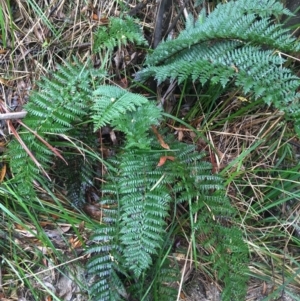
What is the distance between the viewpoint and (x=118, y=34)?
6.55ft

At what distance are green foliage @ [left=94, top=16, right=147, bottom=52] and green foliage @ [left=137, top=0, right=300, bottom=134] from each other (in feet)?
0.48

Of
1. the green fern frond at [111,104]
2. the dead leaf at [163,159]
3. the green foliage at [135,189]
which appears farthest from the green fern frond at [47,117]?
Result: the dead leaf at [163,159]

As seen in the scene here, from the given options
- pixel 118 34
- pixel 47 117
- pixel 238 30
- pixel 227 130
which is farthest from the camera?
pixel 227 130

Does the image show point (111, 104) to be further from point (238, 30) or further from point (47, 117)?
point (238, 30)

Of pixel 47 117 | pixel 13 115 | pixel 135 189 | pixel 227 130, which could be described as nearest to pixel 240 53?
pixel 227 130

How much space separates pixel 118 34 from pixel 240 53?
0.57 meters

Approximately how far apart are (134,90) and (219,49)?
474mm

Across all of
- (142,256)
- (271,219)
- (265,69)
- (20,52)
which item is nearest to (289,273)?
(271,219)

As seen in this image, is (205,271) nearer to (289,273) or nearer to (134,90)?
(289,273)

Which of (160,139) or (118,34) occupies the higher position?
(118,34)

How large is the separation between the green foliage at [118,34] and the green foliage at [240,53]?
5.8 inches

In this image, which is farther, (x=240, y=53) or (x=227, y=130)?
(x=227, y=130)

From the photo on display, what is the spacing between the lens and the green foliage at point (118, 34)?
1984mm

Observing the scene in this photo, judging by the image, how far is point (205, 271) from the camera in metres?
1.97
